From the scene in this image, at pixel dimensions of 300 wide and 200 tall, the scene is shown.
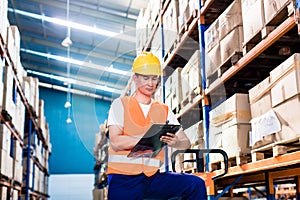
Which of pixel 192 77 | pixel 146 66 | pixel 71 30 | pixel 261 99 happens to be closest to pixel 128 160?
pixel 146 66

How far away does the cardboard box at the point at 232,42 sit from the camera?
13.8 ft

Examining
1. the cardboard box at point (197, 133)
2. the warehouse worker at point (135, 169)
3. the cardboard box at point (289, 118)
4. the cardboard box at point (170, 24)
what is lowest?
the warehouse worker at point (135, 169)

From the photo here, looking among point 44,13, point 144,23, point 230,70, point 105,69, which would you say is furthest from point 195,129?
point 44,13

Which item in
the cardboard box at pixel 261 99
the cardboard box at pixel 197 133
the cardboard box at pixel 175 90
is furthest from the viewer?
the cardboard box at pixel 175 90

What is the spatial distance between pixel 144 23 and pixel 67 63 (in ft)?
37.2

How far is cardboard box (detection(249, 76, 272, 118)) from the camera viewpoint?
355 centimetres

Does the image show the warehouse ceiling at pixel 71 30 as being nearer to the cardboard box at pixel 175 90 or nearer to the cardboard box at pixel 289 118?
the cardboard box at pixel 175 90

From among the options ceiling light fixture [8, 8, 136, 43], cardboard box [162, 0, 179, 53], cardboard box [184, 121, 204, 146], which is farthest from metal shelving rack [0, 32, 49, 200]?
ceiling light fixture [8, 8, 136, 43]

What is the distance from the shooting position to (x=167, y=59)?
6.68m

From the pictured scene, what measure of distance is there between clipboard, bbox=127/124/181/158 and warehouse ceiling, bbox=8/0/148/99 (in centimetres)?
579

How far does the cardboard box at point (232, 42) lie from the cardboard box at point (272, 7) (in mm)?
643

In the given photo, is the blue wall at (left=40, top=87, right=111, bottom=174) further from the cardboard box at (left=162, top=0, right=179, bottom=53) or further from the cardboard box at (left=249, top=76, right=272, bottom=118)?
the cardboard box at (left=249, top=76, right=272, bottom=118)

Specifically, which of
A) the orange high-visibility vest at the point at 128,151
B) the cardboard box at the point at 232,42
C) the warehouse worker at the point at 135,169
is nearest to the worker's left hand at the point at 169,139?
the warehouse worker at the point at 135,169

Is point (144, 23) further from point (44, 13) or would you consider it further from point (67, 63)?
point (67, 63)
